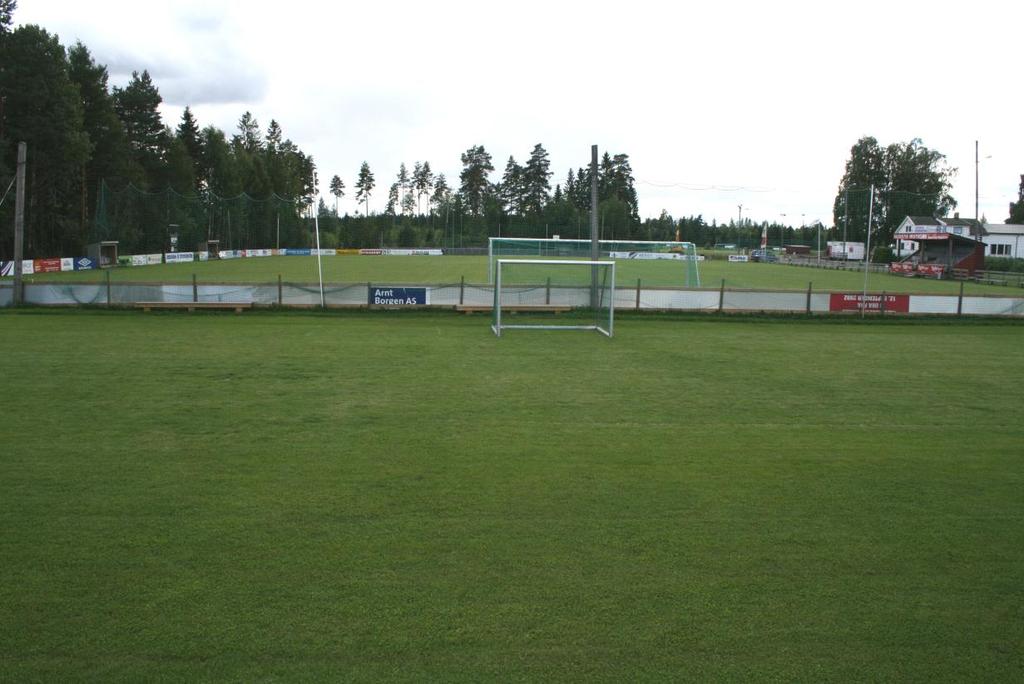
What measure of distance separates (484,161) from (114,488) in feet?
366

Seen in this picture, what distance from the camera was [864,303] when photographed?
981 inches

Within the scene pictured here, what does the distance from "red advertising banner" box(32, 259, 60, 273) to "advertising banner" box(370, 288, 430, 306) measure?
3046cm

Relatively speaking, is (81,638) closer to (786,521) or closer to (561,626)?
(561,626)

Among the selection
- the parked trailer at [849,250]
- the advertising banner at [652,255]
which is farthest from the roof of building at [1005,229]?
the advertising banner at [652,255]

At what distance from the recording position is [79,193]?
60.8m

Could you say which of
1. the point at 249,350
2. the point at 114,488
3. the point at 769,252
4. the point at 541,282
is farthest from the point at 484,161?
the point at 114,488

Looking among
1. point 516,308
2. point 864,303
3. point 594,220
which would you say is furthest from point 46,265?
point 864,303

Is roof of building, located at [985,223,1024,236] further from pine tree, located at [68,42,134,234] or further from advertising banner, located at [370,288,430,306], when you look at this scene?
pine tree, located at [68,42,134,234]

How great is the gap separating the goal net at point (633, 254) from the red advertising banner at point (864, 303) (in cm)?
1066

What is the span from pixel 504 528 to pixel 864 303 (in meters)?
22.0

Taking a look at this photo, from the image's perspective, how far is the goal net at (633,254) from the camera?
3856cm

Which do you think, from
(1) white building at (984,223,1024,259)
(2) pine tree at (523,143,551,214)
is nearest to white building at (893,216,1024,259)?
(1) white building at (984,223,1024,259)

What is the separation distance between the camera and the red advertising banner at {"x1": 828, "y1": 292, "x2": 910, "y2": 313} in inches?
983

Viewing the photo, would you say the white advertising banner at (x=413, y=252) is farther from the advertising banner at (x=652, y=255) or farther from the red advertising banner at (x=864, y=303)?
the red advertising banner at (x=864, y=303)
